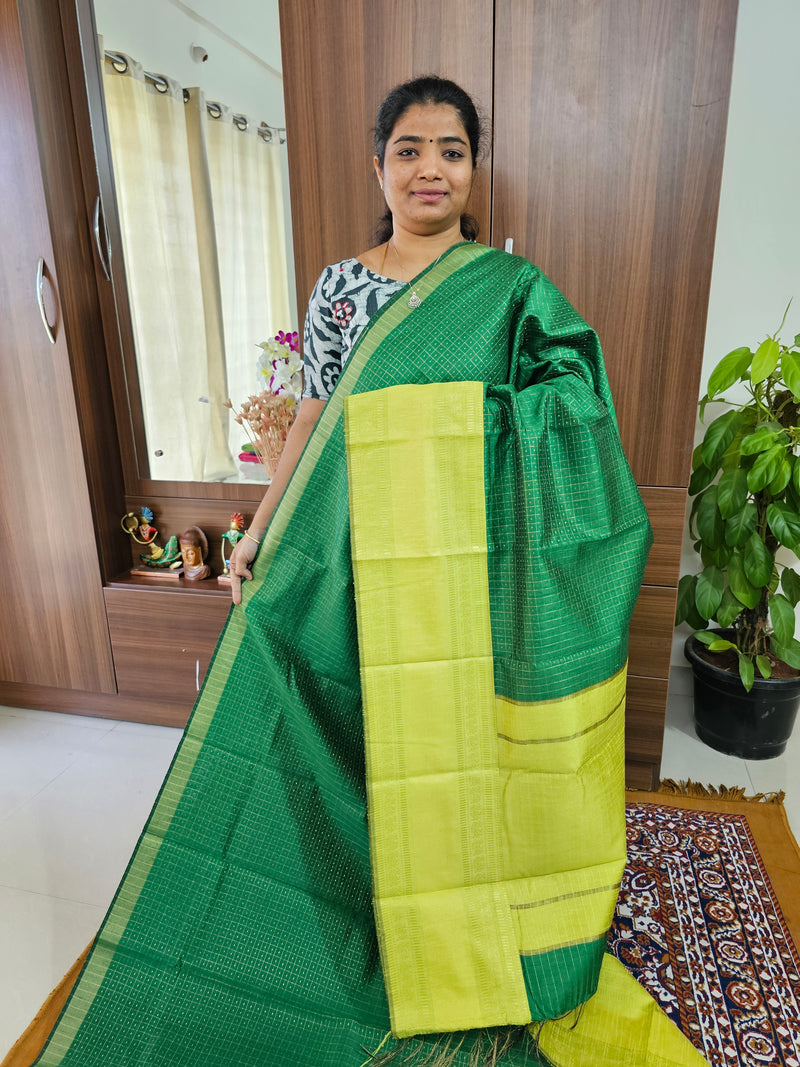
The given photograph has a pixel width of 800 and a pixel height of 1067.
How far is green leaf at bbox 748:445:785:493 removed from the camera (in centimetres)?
165

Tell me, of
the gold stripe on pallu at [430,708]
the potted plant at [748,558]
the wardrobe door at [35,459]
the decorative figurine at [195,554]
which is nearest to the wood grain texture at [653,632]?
the potted plant at [748,558]

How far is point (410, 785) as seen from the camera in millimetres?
1063

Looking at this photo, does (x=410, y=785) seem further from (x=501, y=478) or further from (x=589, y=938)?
(x=501, y=478)

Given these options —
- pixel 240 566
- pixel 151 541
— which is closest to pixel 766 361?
pixel 240 566

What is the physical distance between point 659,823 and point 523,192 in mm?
1461

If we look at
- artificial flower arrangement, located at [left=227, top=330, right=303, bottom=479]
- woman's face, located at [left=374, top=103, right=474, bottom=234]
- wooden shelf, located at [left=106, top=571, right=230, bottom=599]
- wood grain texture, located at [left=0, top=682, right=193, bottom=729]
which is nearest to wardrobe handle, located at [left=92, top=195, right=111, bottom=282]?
artificial flower arrangement, located at [left=227, top=330, right=303, bottom=479]

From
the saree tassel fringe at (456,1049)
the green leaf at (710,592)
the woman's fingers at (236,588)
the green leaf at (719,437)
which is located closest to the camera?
the saree tassel fringe at (456,1049)

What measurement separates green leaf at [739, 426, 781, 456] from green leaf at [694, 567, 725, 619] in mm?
383

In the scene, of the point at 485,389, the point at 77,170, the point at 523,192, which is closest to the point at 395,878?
the point at 485,389

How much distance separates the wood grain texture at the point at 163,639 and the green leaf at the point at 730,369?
4.47 ft

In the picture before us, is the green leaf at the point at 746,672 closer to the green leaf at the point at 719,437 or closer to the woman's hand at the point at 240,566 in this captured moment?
the green leaf at the point at 719,437

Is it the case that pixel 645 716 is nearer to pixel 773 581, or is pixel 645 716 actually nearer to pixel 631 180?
pixel 773 581

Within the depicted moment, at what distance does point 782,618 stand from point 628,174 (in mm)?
1104

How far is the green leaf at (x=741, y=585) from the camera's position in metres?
1.85
